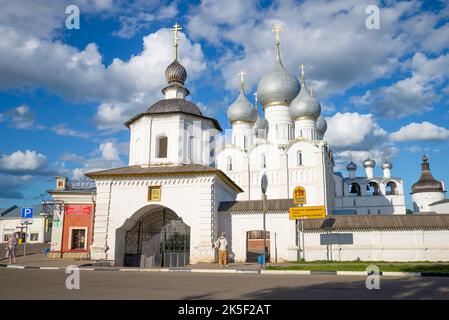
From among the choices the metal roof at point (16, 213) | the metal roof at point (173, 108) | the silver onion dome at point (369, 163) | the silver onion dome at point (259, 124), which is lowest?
the metal roof at point (16, 213)

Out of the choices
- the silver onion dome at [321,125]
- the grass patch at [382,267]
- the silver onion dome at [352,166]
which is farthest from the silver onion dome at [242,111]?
the grass patch at [382,267]

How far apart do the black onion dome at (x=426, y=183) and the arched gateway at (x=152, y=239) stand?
45.9 metres

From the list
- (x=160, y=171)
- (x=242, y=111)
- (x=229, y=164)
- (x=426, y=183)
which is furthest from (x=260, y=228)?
(x=426, y=183)

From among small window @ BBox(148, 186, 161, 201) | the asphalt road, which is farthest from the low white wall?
the asphalt road

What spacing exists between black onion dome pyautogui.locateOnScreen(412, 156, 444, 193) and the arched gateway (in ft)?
151

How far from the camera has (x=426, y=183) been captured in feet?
182

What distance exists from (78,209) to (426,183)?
5021cm

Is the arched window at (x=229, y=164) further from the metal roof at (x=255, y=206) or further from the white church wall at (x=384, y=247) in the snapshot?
the white church wall at (x=384, y=247)

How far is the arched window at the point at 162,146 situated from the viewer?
21.2 meters

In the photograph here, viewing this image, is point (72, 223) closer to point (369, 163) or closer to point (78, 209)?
point (78, 209)

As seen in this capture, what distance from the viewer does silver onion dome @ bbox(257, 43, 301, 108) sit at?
4209cm

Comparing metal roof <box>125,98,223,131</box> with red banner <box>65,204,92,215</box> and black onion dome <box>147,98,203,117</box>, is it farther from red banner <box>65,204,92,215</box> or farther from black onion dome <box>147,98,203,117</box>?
red banner <box>65,204,92,215</box>
